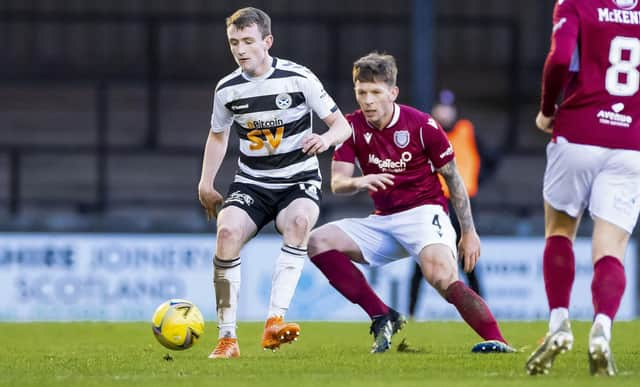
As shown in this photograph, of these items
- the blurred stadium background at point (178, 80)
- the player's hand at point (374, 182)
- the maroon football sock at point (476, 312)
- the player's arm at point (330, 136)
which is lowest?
the blurred stadium background at point (178, 80)

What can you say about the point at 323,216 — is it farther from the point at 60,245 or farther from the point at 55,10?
the point at 55,10

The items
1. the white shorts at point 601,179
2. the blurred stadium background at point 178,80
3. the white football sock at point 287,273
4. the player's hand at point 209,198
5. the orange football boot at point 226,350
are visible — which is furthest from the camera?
the blurred stadium background at point 178,80

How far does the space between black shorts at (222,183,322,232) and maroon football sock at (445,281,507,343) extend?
967 mm

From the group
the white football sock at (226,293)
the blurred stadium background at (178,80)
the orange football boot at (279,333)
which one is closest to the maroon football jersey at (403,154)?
the white football sock at (226,293)

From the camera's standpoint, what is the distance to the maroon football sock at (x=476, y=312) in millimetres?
7961

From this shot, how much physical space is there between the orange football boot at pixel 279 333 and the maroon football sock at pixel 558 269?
57.2 inches

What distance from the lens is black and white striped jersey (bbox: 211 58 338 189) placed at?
8.00 metres

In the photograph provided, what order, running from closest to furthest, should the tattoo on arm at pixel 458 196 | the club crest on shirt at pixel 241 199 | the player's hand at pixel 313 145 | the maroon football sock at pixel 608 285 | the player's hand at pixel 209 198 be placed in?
the maroon football sock at pixel 608 285
the player's hand at pixel 313 145
the club crest on shirt at pixel 241 199
the player's hand at pixel 209 198
the tattoo on arm at pixel 458 196

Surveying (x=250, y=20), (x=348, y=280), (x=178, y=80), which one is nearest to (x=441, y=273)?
(x=348, y=280)

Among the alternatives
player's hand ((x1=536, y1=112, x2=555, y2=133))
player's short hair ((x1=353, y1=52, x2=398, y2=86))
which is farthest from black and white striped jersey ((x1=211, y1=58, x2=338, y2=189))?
player's hand ((x1=536, y1=112, x2=555, y2=133))

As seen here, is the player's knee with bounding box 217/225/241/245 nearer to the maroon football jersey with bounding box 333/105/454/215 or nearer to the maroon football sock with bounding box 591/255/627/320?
the maroon football jersey with bounding box 333/105/454/215

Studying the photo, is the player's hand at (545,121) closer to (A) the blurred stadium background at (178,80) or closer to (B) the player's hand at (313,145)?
(B) the player's hand at (313,145)

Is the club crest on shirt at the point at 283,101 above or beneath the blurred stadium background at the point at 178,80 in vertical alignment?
above

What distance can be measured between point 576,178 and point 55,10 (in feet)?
51.5
